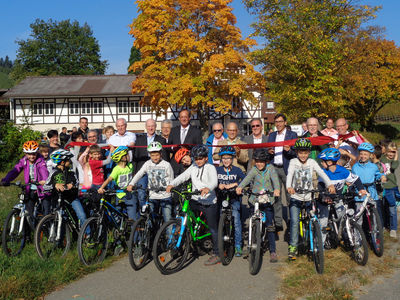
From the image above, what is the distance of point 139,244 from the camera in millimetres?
5656

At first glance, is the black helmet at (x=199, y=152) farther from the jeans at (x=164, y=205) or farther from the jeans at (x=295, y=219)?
the jeans at (x=295, y=219)

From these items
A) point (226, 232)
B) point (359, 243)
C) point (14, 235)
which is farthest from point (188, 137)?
point (359, 243)

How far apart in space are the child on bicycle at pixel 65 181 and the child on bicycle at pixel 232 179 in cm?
242

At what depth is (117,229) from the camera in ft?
20.5

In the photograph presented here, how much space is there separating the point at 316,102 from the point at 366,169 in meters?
15.7

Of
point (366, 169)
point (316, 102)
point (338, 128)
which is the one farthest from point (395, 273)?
point (316, 102)

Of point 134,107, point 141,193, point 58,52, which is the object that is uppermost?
point 58,52

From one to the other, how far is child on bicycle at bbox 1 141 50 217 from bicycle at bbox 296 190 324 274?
14.3 ft

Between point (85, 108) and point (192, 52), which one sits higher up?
point (192, 52)

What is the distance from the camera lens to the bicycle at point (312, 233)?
5.17 metres

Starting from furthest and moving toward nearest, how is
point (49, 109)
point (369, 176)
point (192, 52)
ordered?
point (49, 109), point (192, 52), point (369, 176)

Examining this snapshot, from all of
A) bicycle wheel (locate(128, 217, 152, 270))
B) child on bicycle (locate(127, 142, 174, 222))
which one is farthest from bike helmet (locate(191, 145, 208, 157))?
bicycle wheel (locate(128, 217, 152, 270))

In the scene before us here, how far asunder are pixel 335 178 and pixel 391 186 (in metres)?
1.87

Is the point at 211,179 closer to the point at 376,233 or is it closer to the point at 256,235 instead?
the point at 256,235
